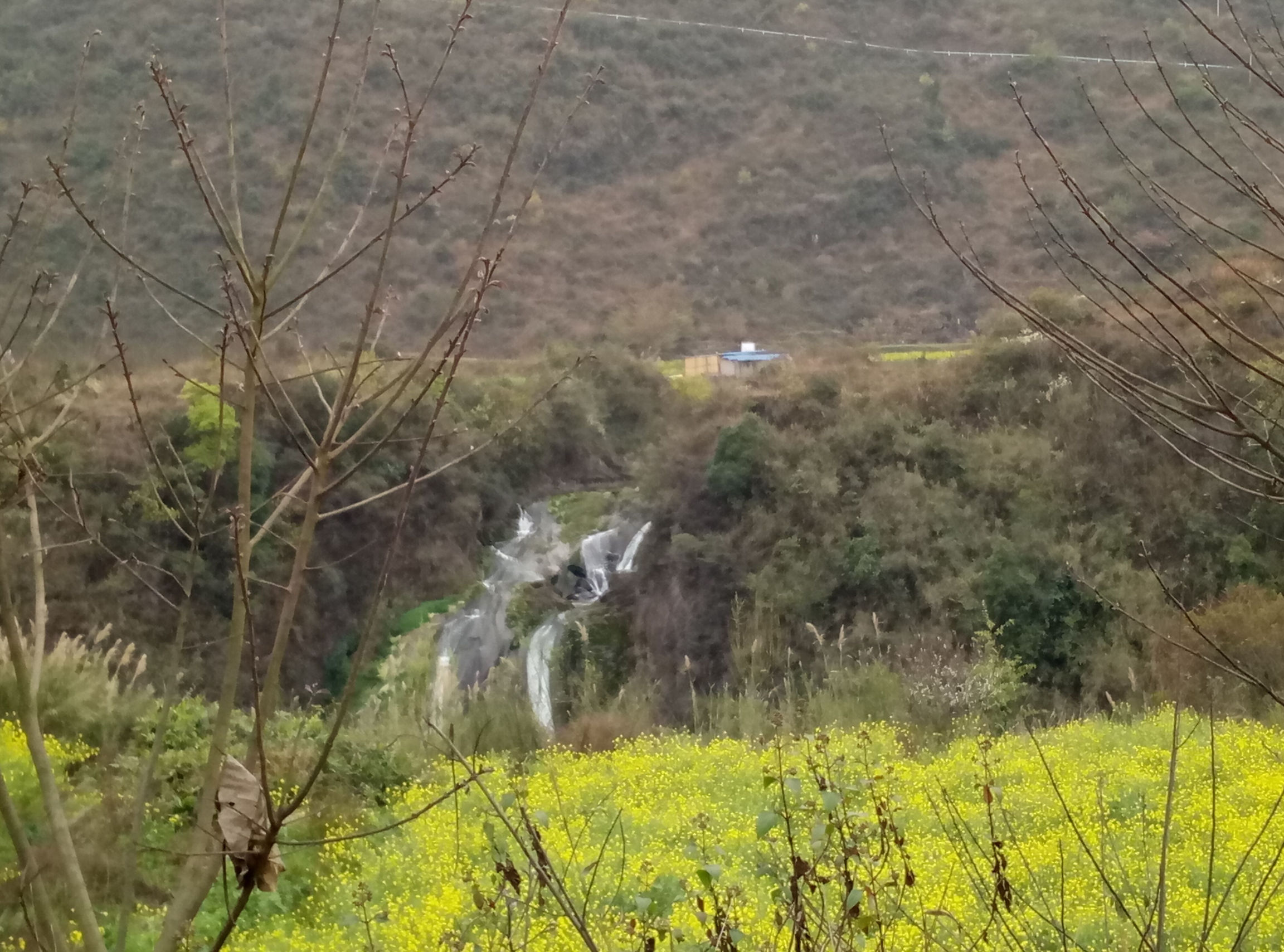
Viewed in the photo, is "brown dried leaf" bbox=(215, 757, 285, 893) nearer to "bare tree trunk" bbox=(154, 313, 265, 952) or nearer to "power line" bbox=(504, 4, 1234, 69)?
"bare tree trunk" bbox=(154, 313, 265, 952)

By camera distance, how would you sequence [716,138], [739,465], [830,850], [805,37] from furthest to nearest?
[805,37]
[716,138]
[739,465]
[830,850]

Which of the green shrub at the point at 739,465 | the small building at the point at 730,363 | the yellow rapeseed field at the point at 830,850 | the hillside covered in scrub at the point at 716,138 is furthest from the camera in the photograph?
the hillside covered in scrub at the point at 716,138

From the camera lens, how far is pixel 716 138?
94.9 feet

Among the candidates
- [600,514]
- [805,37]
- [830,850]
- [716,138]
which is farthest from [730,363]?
[805,37]

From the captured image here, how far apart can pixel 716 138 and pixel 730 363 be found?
14565 mm

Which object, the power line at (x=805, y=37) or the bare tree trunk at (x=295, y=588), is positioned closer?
the bare tree trunk at (x=295, y=588)

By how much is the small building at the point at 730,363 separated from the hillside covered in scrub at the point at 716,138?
1.90 m

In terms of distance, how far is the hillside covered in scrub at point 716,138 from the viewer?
1532cm

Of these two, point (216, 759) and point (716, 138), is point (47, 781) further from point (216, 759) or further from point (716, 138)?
point (716, 138)

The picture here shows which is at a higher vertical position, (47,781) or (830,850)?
(47,781)

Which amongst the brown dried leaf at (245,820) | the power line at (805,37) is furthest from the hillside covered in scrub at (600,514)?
the power line at (805,37)

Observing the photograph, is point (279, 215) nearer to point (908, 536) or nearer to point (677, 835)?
point (677, 835)

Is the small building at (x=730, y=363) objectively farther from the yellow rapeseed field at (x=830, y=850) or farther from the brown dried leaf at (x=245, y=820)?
the brown dried leaf at (x=245, y=820)

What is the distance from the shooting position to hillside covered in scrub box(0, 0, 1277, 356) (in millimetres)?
15320
